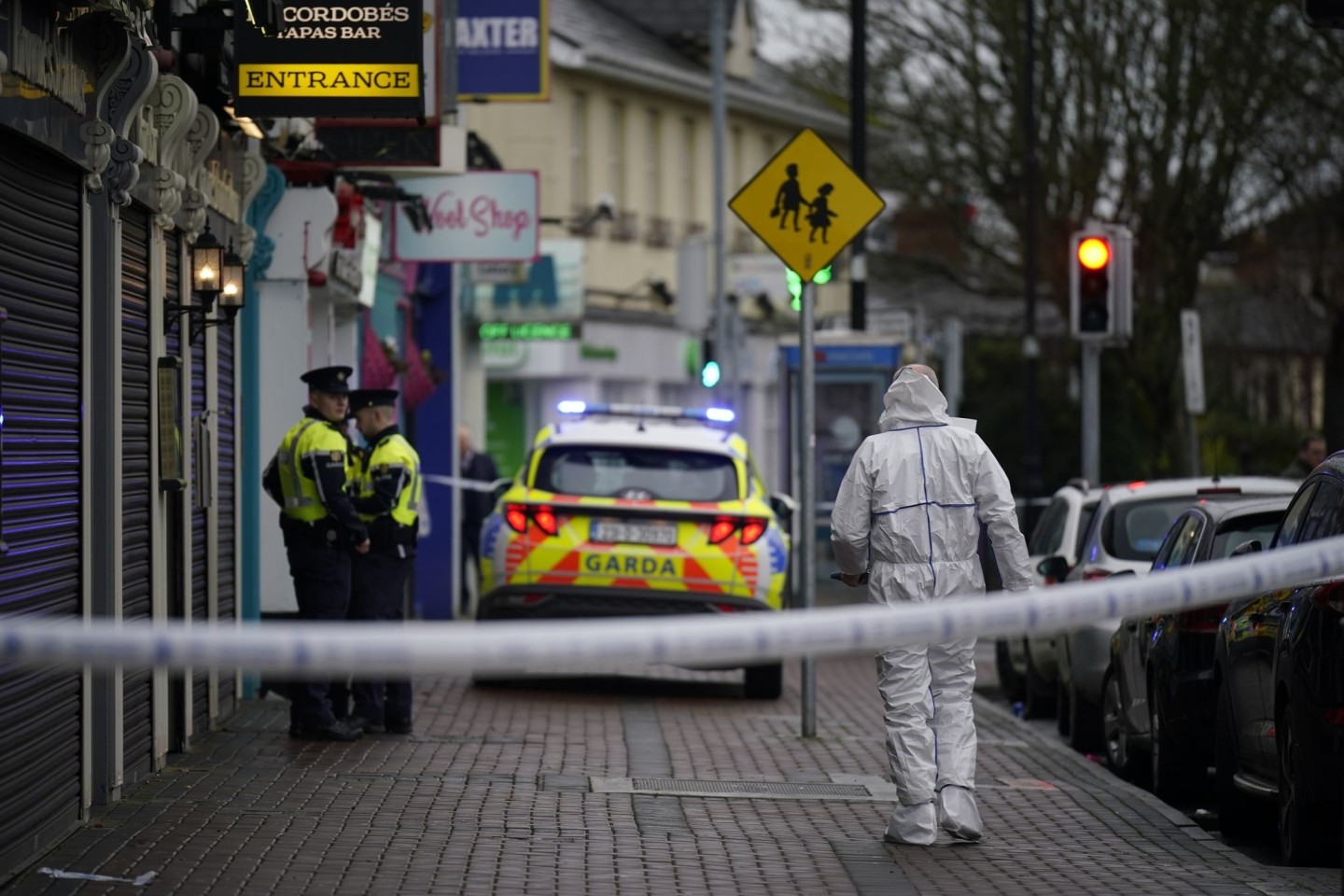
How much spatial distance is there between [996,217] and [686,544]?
22938 mm

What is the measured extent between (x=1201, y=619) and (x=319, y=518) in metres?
4.56

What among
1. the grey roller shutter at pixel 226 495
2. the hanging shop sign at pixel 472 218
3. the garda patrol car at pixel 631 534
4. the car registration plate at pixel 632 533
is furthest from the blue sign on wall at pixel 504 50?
the grey roller shutter at pixel 226 495

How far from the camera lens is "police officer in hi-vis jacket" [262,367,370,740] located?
1283 cm

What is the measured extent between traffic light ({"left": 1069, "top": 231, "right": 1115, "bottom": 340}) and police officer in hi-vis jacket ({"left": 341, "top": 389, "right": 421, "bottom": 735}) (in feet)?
26.3

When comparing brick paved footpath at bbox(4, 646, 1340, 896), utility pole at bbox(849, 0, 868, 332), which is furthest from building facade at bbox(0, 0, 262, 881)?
utility pole at bbox(849, 0, 868, 332)

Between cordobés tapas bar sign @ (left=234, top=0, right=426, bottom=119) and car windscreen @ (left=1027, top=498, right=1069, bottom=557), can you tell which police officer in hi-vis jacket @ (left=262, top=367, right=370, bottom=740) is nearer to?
cordobés tapas bar sign @ (left=234, top=0, right=426, bottom=119)

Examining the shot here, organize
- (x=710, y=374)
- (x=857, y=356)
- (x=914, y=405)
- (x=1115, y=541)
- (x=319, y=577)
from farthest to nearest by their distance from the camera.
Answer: (x=857, y=356)
(x=710, y=374)
(x=1115, y=541)
(x=319, y=577)
(x=914, y=405)

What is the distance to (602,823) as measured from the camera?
9969 millimetres

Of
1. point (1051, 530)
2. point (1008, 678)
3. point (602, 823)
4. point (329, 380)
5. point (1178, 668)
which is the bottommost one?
point (1008, 678)

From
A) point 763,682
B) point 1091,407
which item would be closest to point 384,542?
point 763,682

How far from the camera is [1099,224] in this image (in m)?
20.2

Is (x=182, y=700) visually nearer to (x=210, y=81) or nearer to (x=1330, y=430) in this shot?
(x=210, y=81)

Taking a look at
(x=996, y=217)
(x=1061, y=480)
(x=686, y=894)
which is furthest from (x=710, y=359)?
(x=686, y=894)

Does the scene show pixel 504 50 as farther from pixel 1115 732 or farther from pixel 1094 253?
pixel 1115 732
